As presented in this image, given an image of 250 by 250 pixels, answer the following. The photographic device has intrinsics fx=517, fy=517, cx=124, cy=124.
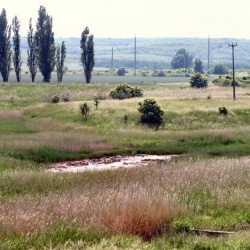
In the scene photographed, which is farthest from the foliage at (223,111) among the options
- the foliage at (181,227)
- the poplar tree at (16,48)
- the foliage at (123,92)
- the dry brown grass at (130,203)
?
the poplar tree at (16,48)

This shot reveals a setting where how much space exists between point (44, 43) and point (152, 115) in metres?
50.7

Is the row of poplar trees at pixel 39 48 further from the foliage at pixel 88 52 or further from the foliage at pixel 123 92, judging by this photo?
the foliage at pixel 123 92

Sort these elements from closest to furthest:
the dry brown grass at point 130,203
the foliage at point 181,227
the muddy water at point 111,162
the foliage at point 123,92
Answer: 1. the dry brown grass at point 130,203
2. the foliage at point 181,227
3. the muddy water at point 111,162
4. the foliage at point 123,92

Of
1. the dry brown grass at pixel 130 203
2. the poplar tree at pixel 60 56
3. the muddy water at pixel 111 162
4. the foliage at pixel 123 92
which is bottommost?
the muddy water at pixel 111 162

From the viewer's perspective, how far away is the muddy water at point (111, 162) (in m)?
27.3

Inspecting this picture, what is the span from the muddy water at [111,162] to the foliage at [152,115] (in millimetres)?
12816

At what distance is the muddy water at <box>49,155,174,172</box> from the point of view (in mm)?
27317

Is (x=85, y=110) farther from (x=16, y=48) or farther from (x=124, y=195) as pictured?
(x=16, y=48)

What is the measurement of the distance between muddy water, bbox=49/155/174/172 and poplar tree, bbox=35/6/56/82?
202ft

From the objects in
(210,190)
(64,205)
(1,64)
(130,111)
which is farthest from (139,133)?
(1,64)

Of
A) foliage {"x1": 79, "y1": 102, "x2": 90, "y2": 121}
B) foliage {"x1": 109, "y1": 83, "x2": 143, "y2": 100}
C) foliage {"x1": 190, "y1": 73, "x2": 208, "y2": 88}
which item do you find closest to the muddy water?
foliage {"x1": 79, "y1": 102, "x2": 90, "y2": 121}

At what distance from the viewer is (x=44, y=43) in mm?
90062

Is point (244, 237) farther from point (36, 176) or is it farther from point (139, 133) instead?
point (139, 133)

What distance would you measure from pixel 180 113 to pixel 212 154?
1653cm
